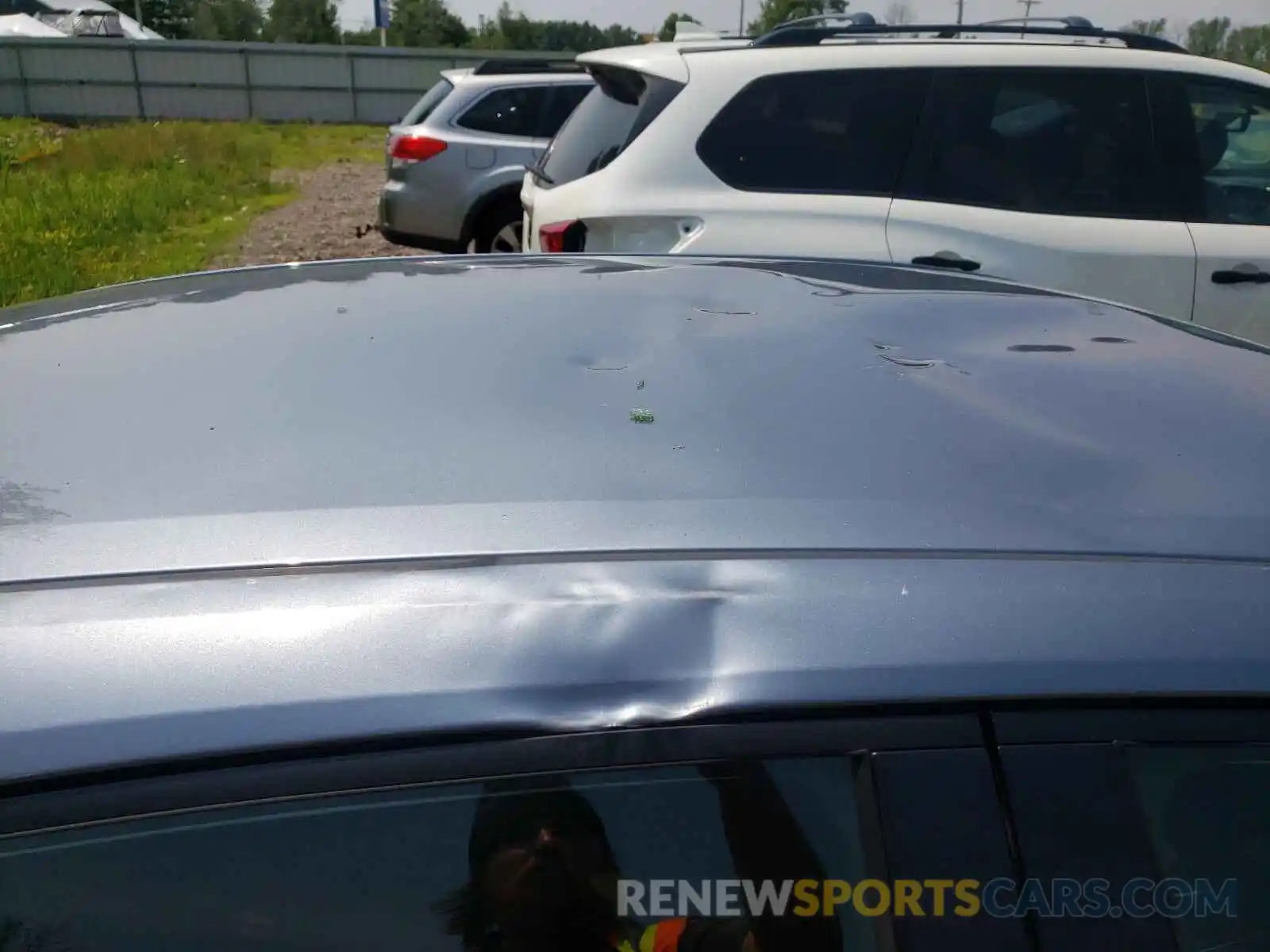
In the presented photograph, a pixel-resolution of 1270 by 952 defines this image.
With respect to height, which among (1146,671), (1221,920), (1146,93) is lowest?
(1221,920)

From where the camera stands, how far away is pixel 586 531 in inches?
47.3

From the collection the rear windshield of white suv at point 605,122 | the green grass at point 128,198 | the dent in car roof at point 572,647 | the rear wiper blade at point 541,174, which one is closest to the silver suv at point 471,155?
the green grass at point 128,198

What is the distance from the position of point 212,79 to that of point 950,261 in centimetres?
3006

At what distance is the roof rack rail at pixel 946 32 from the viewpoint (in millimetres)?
4648

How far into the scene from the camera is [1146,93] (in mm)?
4512

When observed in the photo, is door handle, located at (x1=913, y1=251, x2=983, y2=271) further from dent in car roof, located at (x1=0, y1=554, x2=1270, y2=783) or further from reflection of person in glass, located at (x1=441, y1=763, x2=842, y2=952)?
reflection of person in glass, located at (x1=441, y1=763, x2=842, y2=952)

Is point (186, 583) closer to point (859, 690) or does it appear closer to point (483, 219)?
point (859, 690)

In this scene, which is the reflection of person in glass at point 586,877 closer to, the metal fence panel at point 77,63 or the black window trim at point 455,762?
the black window trim at point 455,762

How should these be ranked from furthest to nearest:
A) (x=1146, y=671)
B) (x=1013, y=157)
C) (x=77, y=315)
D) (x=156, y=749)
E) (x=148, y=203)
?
(x=148, y=203) < (x=1013, y=157) < (x=77, y=315) < (x=1146, y=671) < (x=156, y=749)

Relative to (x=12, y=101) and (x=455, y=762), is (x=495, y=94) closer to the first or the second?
(x=455, y=762)

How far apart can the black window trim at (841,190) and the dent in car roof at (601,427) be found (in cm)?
227

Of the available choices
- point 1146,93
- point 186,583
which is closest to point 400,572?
point 186,583

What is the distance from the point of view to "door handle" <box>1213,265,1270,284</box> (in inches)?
171

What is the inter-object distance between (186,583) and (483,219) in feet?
28.6
